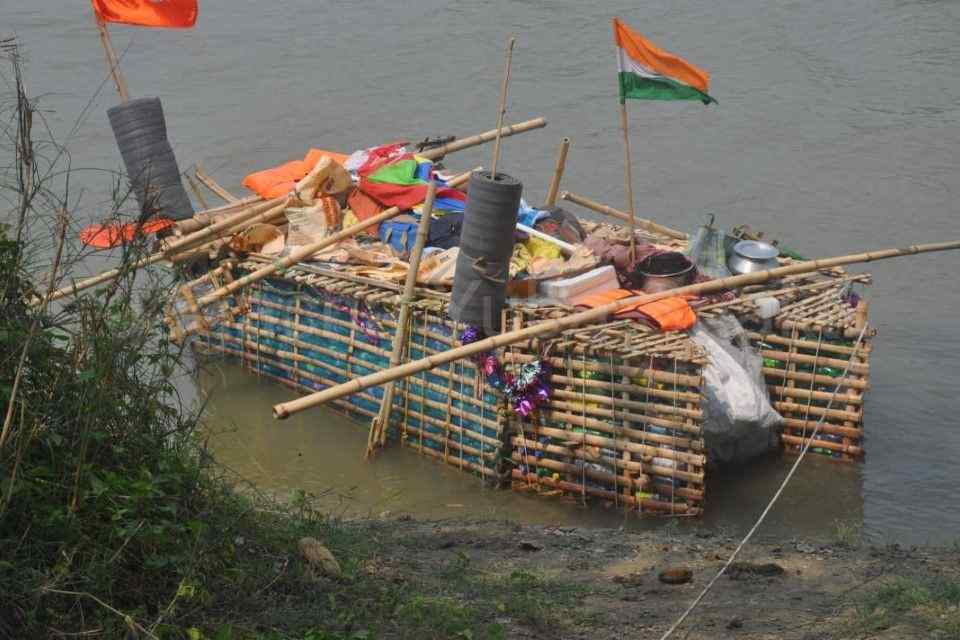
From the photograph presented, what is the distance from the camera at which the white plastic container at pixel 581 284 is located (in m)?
8.84

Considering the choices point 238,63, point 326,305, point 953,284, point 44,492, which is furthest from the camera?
point 238,63

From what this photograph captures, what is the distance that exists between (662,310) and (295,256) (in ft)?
9.85

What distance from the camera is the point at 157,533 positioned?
479cm

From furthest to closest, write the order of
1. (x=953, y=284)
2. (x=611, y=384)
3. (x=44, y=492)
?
(x=953, y=284)
(x=611, y=384)
(x=44, y=492)

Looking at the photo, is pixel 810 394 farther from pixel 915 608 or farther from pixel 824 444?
pixel 915 608

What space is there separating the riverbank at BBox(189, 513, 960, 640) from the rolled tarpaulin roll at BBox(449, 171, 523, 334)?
5.50 feet

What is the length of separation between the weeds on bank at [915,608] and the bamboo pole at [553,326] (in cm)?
270

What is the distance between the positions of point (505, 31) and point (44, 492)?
16135 millimetres

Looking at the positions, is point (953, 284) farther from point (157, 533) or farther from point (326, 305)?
point (157, 533)

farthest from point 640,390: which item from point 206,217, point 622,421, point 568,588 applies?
point 206,217

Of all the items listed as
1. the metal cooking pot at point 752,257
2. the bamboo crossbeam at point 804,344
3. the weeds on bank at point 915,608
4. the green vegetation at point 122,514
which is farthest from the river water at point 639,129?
the green vegetation at point 122,514

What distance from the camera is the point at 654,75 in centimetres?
907

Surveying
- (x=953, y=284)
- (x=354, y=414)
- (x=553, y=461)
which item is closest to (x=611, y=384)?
(x=553, y=461)

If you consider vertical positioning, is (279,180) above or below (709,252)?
above
